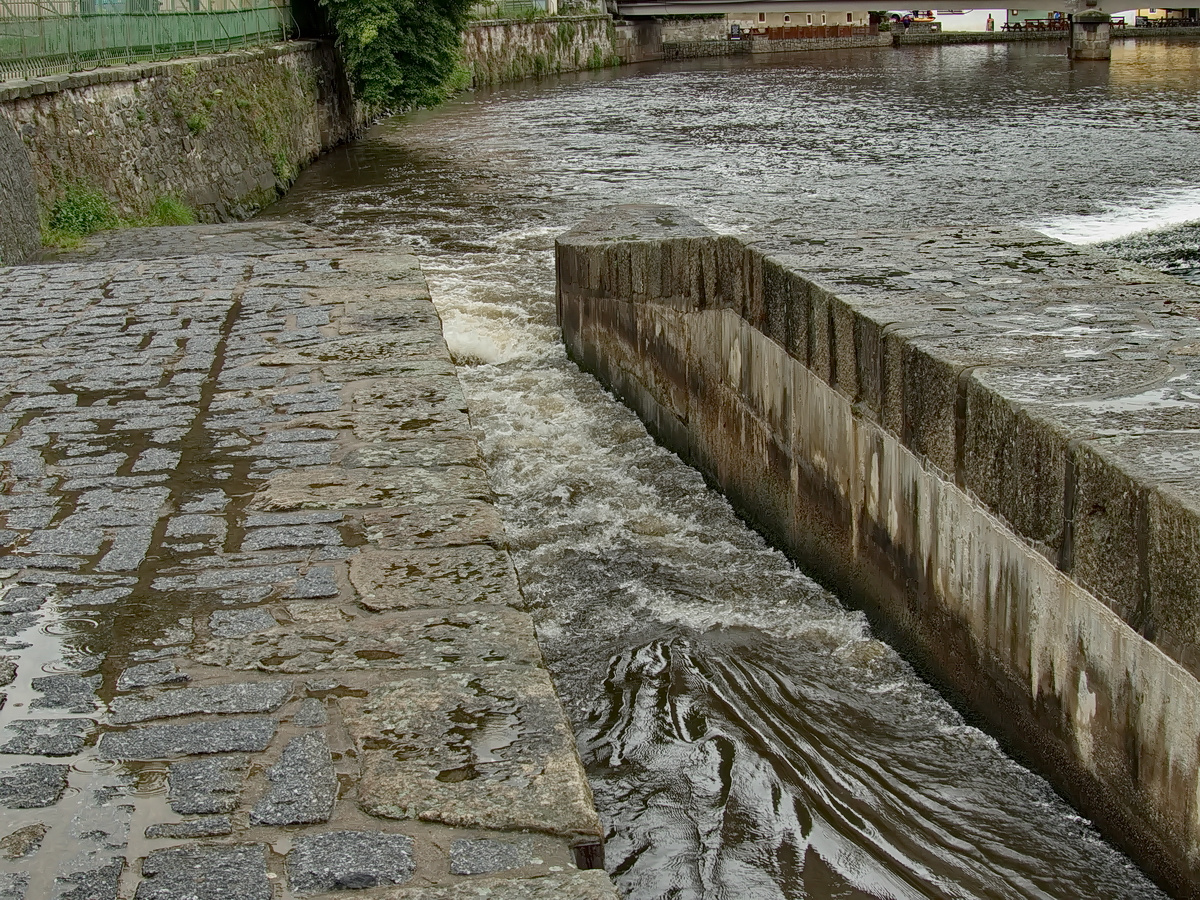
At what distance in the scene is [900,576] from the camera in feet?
16.5

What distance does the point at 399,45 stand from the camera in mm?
→ 26422

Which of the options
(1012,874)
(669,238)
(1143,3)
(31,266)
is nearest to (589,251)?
(669,238)

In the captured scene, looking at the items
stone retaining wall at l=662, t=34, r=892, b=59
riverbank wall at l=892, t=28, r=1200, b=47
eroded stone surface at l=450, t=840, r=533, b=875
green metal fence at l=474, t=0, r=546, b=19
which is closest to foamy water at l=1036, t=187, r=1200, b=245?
eroded stone surface at l=450, t=840, r=533, b=875

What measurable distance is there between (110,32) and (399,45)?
1058 centimetres

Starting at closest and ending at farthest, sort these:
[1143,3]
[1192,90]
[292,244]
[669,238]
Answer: [669,238]
[292,244]
[1192,90]
[1143,3]

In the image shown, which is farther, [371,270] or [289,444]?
[371,270]

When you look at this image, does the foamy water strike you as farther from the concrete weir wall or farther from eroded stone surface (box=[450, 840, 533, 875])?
eroded stone surface (box=[450, 840, 533, 875])

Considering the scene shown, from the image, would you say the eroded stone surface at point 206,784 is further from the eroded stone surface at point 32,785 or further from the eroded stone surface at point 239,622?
the eroded stone surface at point 239,622

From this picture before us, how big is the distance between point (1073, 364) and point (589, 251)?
491 cm

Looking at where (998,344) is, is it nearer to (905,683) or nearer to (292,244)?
(905,683)

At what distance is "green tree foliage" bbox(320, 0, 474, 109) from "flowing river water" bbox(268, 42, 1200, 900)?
6.54 meters

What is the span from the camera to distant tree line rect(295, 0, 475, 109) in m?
25.8

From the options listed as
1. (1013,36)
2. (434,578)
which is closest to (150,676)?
(434,578)

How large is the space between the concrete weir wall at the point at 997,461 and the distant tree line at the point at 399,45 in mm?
20021
